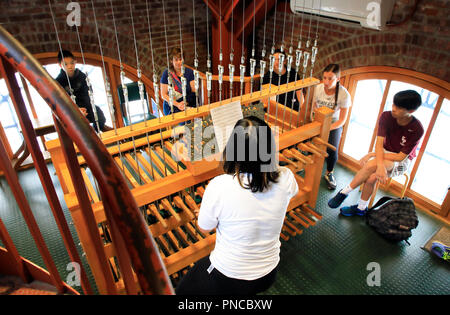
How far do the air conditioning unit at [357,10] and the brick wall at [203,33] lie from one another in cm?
16

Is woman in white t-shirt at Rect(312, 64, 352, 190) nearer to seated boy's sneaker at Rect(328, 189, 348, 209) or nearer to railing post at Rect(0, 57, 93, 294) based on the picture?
seated boy's sneaker at Rect(328, 189, 348, 209)

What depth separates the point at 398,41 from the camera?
3.31m

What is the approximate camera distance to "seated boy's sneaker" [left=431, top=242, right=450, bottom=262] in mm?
2914

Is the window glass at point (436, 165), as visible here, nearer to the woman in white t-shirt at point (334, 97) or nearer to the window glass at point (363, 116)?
the window glass at point (363, 116)

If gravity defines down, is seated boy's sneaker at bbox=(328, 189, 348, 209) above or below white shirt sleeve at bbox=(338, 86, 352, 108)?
below

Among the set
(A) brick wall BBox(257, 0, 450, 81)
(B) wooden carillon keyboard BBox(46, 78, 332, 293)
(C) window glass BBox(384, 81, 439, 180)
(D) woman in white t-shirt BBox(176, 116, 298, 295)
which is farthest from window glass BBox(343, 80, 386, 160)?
(D) woman in white t-shirt BBox(176, 116, 298, 295)

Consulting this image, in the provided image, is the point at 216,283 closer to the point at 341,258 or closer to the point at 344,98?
the point at 341,258

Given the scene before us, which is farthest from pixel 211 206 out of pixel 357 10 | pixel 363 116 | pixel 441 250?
pixel 363 116


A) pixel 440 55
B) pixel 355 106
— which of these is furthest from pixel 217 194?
pixel 355 106

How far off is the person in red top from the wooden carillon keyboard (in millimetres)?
644

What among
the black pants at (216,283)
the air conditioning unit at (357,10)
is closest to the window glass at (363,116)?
the air conditioning unit at (357,10)

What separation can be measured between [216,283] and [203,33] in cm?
414

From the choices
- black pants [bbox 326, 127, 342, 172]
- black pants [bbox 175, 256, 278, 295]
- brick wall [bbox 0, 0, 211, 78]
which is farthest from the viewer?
brick wall [bbox 0, 0, 211, 78]

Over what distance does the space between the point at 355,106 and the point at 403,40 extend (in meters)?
1.02
